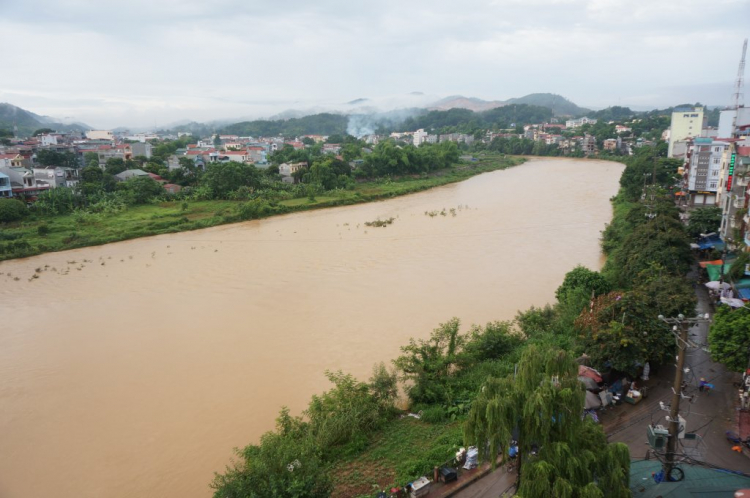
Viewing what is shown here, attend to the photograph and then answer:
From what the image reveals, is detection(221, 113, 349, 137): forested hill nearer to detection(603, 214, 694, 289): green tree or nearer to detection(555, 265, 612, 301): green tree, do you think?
detection(603, 214, 694, 289): green tree

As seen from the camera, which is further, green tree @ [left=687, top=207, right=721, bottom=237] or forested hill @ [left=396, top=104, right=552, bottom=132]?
forested hill @ [left=396, top=104, right=552, bottom=132]

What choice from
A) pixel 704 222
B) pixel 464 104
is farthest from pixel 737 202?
pixel 464 104

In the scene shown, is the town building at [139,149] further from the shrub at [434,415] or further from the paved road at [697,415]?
the paved road at [697,415]

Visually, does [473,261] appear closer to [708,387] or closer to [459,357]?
[459,357]

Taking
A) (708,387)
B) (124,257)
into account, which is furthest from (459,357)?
(124,257)

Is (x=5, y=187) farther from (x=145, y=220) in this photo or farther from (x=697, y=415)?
(x=697, y=415)

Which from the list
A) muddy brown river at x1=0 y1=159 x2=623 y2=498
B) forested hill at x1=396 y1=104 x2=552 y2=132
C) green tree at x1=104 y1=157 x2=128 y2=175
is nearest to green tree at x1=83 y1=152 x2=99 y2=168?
green tree at x1=104 y1=157 x2=128 y2=175
